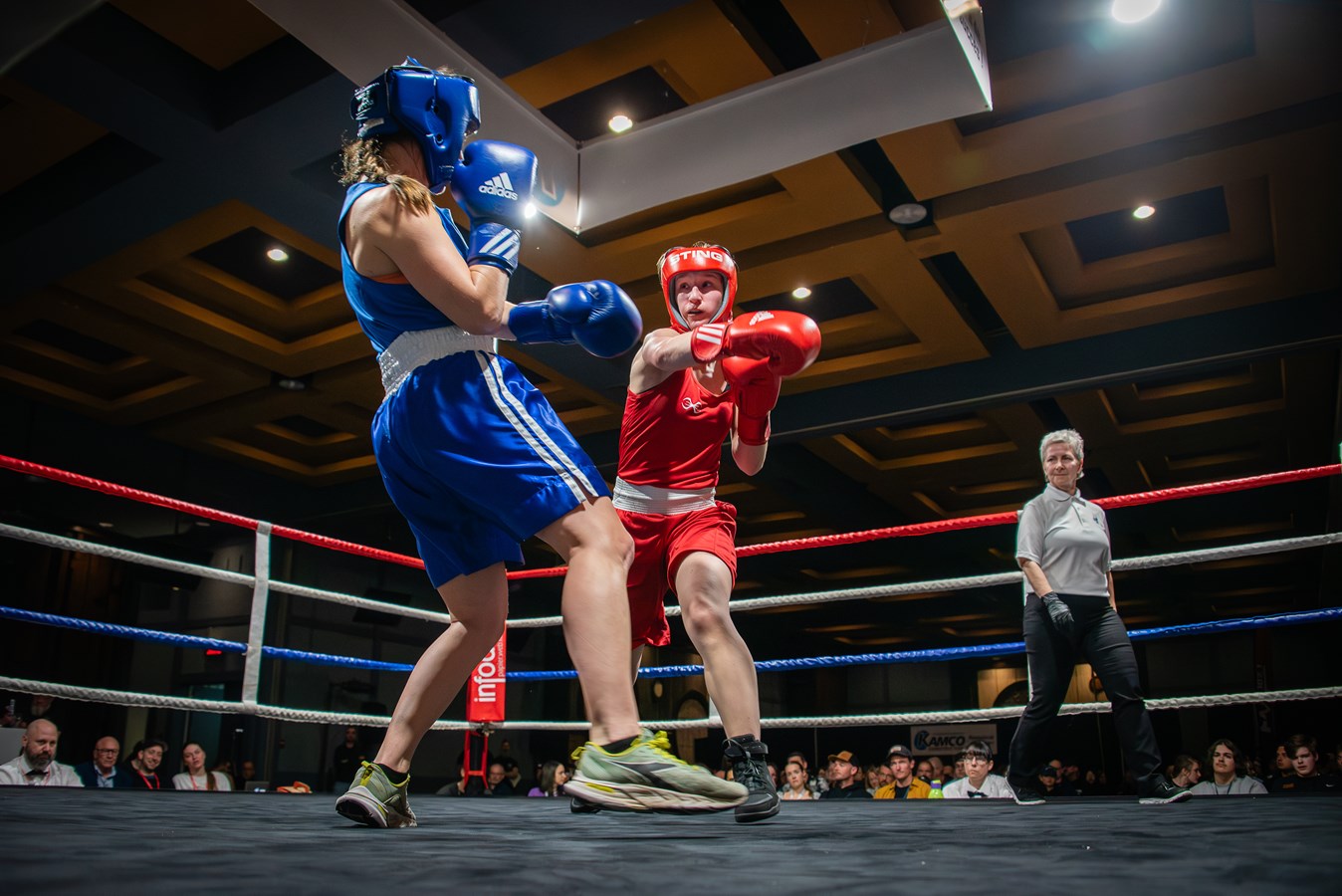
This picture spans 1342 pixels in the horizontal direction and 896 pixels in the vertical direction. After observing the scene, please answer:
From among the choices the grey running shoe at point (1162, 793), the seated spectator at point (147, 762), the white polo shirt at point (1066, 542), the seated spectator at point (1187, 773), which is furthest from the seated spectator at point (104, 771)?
the seated spectator at point (1187, 773)

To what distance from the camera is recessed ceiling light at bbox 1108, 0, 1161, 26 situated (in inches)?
145

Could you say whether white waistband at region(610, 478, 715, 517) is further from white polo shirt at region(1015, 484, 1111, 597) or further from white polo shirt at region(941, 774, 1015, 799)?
white polo shirt at region(941, 774, 1015, 799)

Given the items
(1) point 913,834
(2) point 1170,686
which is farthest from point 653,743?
(2) point 1170,686

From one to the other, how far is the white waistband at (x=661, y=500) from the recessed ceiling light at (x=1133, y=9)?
2777mm

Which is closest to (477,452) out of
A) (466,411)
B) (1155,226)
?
(466,411)

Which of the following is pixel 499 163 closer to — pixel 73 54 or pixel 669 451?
pixel 669 451

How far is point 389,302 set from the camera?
153 cm

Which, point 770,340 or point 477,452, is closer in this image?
point 477,452

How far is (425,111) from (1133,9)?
3235 millimetres

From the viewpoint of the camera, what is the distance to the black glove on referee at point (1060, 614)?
2.67 m

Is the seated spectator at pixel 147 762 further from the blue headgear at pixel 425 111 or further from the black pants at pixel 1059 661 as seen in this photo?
the blue headgear at pixel 425 111

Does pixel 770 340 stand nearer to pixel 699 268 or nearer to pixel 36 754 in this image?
pixel 699 268

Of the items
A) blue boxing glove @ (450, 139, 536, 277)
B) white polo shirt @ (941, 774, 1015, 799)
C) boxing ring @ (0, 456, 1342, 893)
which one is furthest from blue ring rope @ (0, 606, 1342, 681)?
white polo shirt @ (941, 774, 1015, 799)

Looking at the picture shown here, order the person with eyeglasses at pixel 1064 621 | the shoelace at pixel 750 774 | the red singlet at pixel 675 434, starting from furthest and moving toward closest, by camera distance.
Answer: the person with eyeglasses at pixel 1064 621 < the red singlet at pixel 675 434 < the shoelace at pixel 750 774
